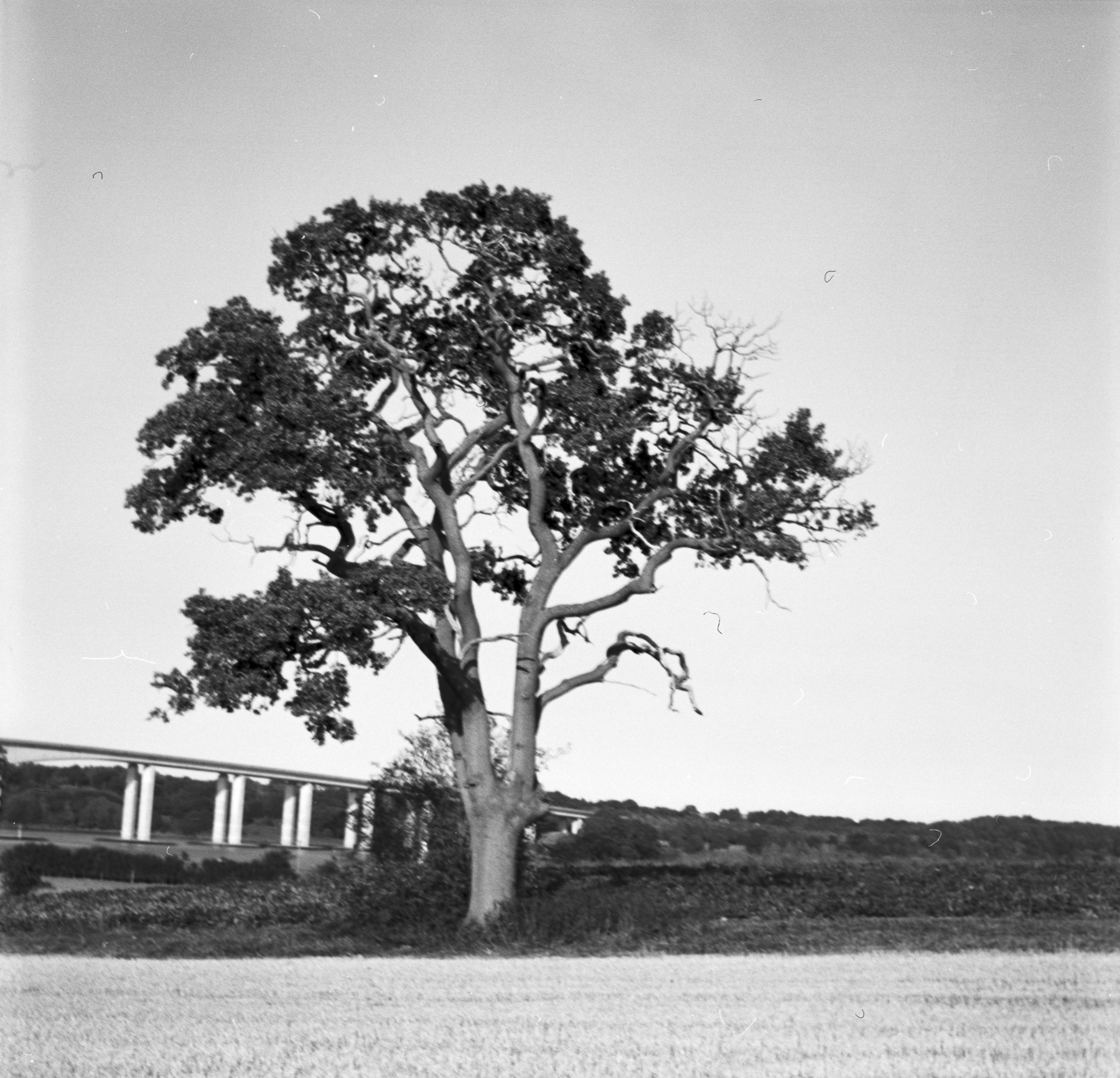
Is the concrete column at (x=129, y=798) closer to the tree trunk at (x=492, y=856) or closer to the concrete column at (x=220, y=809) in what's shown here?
the concrete column at (x=220, y=809)

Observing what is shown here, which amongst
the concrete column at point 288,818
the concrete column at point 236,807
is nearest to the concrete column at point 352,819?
the concrete column at point 236,807

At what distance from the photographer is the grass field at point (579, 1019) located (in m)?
10.6

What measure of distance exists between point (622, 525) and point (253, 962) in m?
9.95

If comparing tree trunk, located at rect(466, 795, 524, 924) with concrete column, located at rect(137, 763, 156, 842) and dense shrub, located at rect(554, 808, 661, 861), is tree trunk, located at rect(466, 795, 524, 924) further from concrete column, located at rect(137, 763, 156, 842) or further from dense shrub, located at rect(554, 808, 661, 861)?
concrete column, located at rect(137, 763, 156, 842)

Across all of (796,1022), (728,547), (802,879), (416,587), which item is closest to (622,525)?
(728,547)

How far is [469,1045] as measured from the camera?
461 inches

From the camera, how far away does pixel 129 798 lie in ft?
114

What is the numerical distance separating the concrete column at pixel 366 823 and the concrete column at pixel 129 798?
6931mm

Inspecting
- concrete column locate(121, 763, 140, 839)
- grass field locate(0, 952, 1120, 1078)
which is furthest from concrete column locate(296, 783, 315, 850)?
grass field locate(0, 952, 1120, 1078)

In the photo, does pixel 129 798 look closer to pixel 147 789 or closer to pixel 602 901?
pixel 147 789

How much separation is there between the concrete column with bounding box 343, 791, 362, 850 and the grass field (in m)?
11.0

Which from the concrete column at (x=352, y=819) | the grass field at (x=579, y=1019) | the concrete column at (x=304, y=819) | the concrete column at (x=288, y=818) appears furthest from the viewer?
the concrete column at (x=288, y=818)

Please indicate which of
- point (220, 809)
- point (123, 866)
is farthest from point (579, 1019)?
point (123, 866)

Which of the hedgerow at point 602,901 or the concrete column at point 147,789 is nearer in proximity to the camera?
the hedgerow at point 602,901
